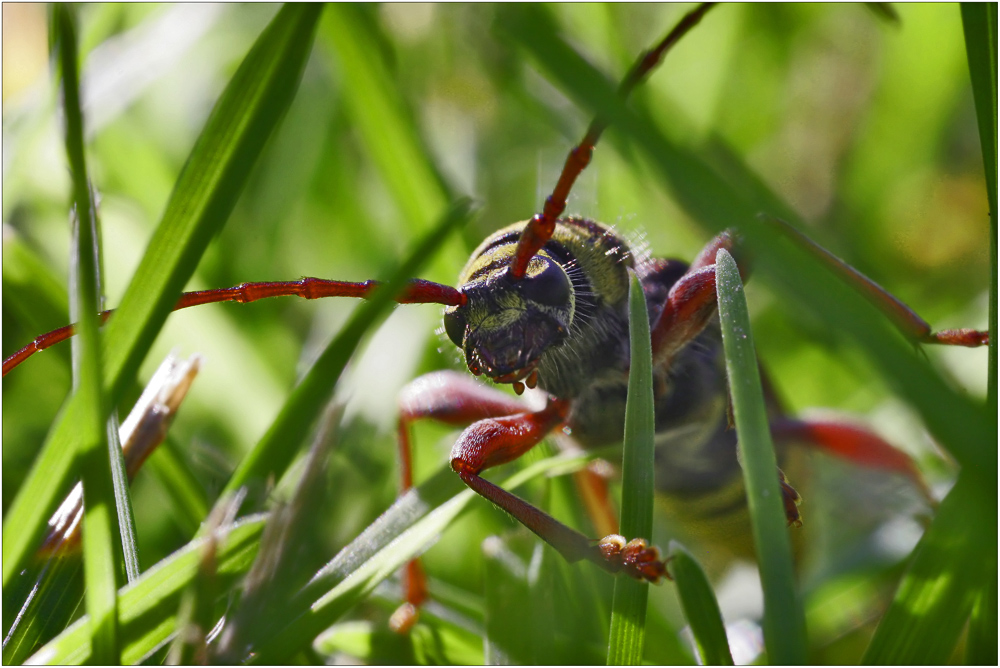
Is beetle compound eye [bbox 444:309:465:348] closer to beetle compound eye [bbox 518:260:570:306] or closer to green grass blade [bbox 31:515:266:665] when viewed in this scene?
beetle compound eye [bbox 518:260:570:306]

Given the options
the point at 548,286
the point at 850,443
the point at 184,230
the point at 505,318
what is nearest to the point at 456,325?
the point at 505,318

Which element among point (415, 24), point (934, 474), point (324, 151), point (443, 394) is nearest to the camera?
point (443, 394)

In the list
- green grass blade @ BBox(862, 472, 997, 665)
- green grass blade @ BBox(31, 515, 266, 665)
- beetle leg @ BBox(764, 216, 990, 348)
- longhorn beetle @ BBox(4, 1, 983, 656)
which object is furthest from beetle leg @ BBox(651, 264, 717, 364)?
green grass blade @ BBox(31, 515, 266, 665)

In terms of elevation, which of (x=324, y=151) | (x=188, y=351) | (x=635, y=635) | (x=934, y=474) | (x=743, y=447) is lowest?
(x=635, y=635)

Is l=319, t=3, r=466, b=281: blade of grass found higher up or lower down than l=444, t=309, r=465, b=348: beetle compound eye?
higher up

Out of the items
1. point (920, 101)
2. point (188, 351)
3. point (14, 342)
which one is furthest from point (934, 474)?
point (14, 342)

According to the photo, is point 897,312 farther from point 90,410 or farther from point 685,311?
point 90,410

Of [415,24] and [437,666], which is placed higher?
[415,24]

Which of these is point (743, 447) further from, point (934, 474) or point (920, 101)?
point (920, 101)
